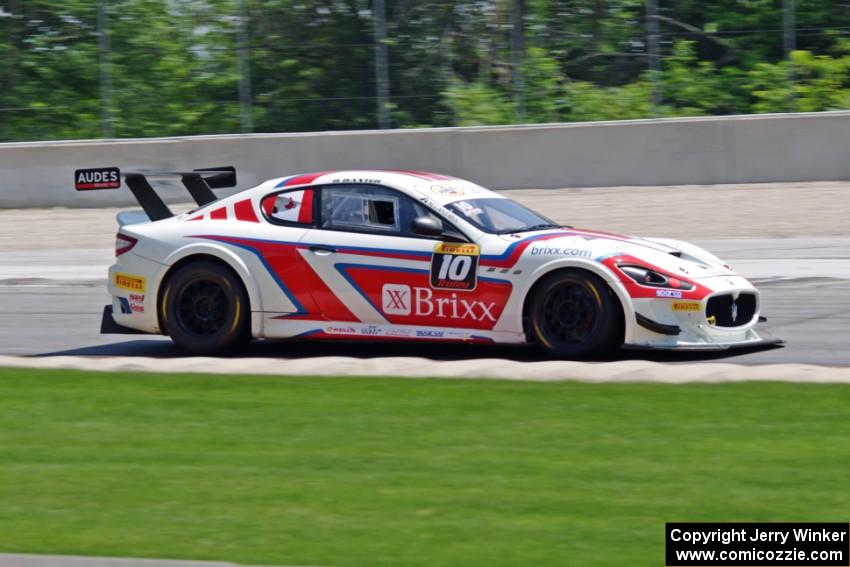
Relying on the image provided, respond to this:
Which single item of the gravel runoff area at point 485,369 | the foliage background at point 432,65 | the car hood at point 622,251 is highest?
the foliage background at point 432,65

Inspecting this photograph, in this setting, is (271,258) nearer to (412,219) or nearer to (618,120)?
(412,219)

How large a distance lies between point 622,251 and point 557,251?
0.45 m

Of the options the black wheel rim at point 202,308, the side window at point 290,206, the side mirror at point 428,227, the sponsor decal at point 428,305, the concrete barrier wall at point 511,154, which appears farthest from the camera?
the concrete barrier wall at point 511,154

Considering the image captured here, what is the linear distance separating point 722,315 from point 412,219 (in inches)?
90.1

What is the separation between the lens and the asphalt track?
10.2m

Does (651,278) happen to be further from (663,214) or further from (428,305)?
(663,214)

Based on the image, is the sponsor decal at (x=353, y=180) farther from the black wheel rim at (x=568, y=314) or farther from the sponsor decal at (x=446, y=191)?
the black wheel rim at (x=568, y=314)

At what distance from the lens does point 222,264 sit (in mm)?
10383

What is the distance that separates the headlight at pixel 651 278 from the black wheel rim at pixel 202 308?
304 centimetres

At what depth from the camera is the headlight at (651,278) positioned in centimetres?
938

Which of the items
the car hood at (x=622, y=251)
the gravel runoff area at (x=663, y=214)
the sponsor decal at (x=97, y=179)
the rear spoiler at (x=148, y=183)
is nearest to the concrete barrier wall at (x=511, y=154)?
the gravel runoff area at (x=663, y=214)

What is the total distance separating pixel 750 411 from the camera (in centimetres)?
768

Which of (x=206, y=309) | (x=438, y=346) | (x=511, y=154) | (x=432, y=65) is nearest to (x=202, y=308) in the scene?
(x=206, y=309)

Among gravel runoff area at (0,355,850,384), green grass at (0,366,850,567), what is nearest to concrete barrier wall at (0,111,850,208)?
gravel runoff area at (0,355,850,384)
